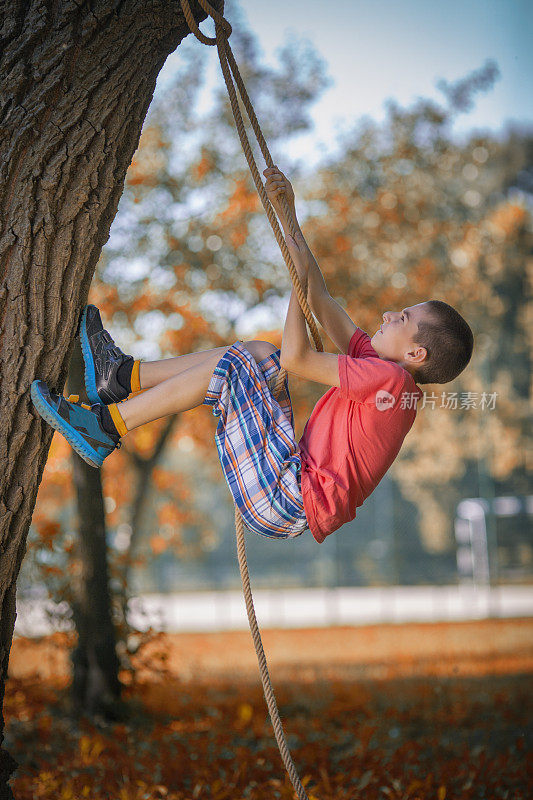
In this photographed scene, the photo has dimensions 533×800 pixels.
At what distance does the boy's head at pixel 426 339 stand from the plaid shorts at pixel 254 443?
16.2 inches

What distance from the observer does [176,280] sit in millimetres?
7652

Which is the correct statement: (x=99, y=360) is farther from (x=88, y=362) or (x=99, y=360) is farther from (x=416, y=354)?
(x=416, y=354)

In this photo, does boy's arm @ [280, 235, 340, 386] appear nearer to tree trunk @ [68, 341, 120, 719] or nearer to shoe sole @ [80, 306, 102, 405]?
shoe sole @ [80, 306, 102, 405]

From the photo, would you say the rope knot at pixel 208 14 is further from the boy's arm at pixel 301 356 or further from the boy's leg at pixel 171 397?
the boy's leg at pixel 171 397

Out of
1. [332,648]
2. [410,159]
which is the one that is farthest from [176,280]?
[332,648]

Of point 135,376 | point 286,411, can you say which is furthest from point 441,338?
point 135,376

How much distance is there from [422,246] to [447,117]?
1.45 metres

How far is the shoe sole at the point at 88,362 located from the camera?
249 cm

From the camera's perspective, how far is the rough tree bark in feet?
7.43

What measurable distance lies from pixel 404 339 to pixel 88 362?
39.4 inches

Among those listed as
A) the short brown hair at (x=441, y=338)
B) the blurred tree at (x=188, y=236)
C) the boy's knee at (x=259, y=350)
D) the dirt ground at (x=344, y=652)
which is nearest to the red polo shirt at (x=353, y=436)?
the short brown hair at (x=441, y=338)

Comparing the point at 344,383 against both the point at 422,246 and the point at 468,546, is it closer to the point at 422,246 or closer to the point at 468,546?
the point at 422,246

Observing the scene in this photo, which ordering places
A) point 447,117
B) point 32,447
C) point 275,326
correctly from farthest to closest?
1. point 447,117
2. point 275,326
3. point 32,447

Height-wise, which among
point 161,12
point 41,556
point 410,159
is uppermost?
point 410,159
